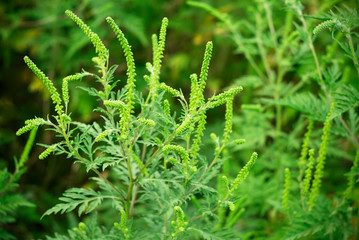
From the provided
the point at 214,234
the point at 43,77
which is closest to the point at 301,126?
the point at 214,234

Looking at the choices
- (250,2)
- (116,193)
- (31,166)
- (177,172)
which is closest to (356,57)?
(177,172)

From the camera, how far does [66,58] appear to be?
3266 millimetres

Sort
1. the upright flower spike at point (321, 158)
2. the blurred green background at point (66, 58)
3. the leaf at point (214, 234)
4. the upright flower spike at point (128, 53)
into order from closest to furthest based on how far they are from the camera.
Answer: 1. the upright flower spike at point (128, 53)
2. the leaf at point (214, 234)
3. the upright flower spike at point (321, 158)
4. the blurred green background at point (66, 58)

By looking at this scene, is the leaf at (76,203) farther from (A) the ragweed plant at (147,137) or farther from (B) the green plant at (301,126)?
(B) the green plant at (301,126)

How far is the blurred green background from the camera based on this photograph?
3070 millimetres

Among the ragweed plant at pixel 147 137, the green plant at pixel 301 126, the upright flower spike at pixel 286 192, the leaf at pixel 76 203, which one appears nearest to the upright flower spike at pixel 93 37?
the ragweed plant at pixel 147 137

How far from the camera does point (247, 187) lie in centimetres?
230

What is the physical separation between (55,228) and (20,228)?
0.28 m

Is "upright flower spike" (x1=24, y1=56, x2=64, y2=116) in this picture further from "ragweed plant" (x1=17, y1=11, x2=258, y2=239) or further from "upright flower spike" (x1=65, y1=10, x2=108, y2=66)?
"upright flower spike" (x1=65, y1=10, x2=108, y2=66)

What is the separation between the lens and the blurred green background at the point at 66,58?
3070 mm

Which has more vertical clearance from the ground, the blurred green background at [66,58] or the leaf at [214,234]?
the blurred green background at [66,58]

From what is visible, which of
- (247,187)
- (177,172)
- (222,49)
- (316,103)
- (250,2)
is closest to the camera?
(177,172)

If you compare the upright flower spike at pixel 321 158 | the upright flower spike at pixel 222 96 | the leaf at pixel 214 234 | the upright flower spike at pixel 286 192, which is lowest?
the leaf at pixel 214 234

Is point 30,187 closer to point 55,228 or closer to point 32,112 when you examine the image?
point 55,228
